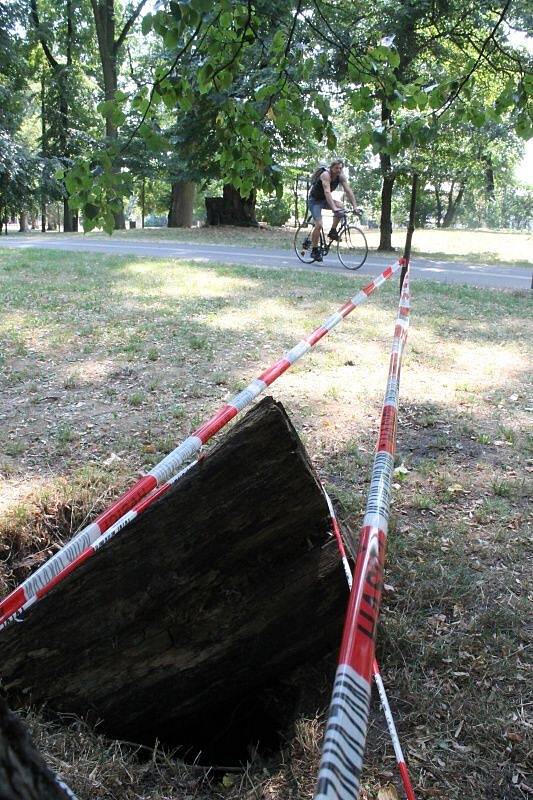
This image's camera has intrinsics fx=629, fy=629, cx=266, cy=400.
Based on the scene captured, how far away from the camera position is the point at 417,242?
944 inches

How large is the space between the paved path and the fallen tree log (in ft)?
32.4

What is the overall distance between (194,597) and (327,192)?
389 inches

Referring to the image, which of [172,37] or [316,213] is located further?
[316,213]

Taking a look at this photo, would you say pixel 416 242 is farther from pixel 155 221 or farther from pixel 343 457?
pixel 155 221

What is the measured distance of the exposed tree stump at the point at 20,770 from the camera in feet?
2.84

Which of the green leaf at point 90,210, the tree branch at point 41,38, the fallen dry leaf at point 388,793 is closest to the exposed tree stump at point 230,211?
the tree branch at point 41,38

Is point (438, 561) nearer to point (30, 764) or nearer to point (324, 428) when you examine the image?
point (324, 428)

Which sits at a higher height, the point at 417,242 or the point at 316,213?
the point at 417,242

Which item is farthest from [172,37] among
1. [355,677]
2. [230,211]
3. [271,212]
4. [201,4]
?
[271,212]

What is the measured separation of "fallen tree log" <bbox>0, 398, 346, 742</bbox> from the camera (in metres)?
2.37

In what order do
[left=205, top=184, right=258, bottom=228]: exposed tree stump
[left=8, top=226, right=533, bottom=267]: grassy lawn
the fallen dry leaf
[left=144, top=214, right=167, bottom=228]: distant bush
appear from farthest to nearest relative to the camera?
[left=144, top=214, right=167, bottom=228]: distant bush → [left=205, top=184, right=258, bottom=228]: exposed tree stump → [left=8, top=226, right=533, bottom=267]: grassy lawn → the fallen dry leaf

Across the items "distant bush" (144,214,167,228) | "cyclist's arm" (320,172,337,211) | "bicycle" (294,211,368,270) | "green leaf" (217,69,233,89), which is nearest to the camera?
"green leaf" (217,69,233,89)

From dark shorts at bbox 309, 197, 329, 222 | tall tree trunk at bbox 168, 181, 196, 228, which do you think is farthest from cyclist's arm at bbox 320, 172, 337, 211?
tall tree trunk at bbox 168, 181, 196, 228

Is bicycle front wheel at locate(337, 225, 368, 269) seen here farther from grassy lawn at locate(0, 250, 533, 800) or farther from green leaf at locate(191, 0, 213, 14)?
green leaf at locate(191, 0, 213, 14)
